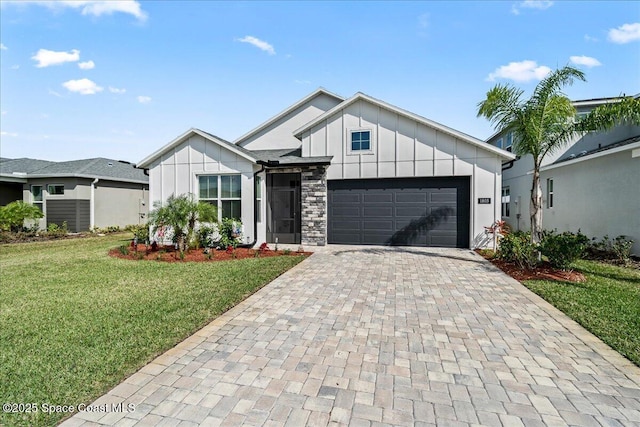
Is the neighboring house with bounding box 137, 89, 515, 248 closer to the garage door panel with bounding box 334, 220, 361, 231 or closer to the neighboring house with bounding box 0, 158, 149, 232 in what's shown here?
the garage door panel with bounding box 334, 220, 361, 231

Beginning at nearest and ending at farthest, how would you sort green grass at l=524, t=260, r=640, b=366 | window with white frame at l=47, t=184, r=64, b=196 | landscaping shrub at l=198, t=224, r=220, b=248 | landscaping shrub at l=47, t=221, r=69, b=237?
1. green grass at l=524, t=260, r=640, b=366
2. landscaping shrub at l=198, t=224, r=220, b=248
3. landscaping shrub at l=47, t=221, r=69, b=237
4. window with white frame at l=47, t=184, r=64, b=196

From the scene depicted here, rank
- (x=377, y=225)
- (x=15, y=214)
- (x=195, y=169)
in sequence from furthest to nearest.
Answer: (x=15, y=214), (x=377, y=225), (x=195, y=169)

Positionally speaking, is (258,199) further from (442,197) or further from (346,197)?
(442,197)

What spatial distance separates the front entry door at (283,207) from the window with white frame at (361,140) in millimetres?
2626

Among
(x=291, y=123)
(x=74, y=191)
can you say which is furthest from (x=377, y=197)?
(x=74, y=191)

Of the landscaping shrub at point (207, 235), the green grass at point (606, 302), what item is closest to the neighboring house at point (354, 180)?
the landscaping shrub at point (207, 235)

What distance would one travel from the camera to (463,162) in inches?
443

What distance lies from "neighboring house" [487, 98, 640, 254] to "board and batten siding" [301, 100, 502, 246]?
147 cm

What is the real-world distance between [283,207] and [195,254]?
4013 mm

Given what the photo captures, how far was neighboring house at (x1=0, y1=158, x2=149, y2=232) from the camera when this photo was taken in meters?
17.8

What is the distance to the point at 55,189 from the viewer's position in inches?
711

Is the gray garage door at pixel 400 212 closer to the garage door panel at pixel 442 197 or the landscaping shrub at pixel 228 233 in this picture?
the garage door panel at pixel 442 197

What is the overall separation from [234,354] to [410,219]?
9.57m

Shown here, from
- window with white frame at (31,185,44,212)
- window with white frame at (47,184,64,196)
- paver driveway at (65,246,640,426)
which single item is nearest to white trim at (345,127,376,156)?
paver driveway at (65,246,640,426)
